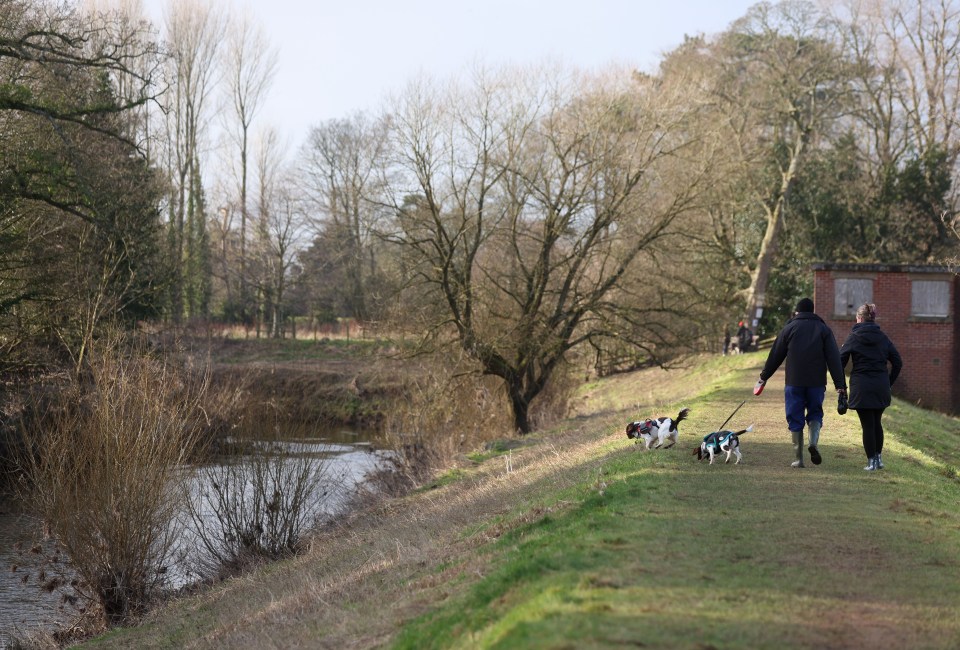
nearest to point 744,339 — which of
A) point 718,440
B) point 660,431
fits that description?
point 660,431

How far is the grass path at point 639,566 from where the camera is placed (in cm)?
582

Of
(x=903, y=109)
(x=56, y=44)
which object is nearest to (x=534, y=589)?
(x=56, y=44)

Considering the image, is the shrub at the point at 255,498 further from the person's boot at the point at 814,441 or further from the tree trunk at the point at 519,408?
the tree trunk at the point at 519,408

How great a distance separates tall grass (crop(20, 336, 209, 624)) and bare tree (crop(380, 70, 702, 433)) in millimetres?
11768

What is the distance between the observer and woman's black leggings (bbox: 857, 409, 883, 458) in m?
11.9

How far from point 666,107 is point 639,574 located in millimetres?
20892

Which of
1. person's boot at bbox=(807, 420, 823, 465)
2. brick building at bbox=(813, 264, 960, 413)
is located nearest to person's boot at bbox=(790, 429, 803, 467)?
person's boot at bbox=(807, 420, 823, 465)

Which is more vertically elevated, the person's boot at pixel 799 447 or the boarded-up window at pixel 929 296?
the boarded-up window at pixel 929 296

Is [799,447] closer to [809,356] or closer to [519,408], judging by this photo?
[809,356]

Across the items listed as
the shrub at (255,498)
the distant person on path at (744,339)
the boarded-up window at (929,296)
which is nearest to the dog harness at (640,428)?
the shrub at (255,498)

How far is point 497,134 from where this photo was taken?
2544 centimetres

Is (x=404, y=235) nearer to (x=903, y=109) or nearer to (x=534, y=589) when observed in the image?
(x=534, y=589)

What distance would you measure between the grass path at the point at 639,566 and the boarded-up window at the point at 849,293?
15885mm

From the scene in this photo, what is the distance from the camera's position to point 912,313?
31.1 metres
